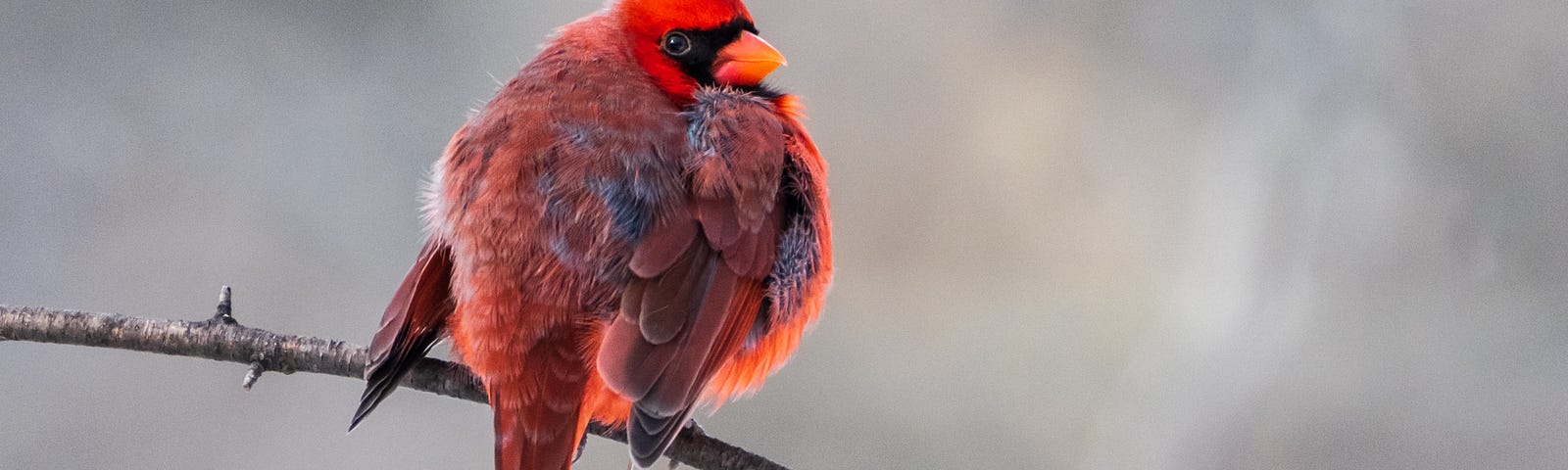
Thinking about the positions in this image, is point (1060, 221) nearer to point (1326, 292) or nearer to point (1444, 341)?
point (1326, 292)

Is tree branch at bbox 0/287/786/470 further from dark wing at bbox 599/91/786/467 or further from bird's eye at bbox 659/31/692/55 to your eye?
bird's eye at bbox 659/31/692/55

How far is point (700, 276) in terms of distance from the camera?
1.36 metres

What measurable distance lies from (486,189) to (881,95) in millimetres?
734

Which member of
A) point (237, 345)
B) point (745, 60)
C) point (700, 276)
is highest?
point (745, 60)

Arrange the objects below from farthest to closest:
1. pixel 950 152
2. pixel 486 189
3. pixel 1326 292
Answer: pixel 950 152, pixel 1326 292, pixel 486 189

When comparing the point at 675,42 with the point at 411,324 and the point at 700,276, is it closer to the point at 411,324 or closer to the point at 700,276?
the point at 700,276

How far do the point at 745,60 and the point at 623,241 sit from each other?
30 centimetres

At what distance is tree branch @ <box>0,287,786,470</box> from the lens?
4.70 ft

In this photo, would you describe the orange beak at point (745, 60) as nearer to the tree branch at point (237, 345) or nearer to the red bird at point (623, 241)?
the red bird at point (623, 241)

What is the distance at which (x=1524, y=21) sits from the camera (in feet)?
5.28

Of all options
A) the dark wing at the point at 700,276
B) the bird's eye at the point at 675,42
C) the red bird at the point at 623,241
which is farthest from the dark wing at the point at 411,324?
the bird's eye at the point at 675,42

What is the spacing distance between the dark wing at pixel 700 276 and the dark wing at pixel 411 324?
240mm

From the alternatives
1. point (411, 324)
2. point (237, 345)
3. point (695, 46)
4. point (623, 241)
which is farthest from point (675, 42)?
point (237, 345)

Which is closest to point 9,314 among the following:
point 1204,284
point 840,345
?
point 840,345
